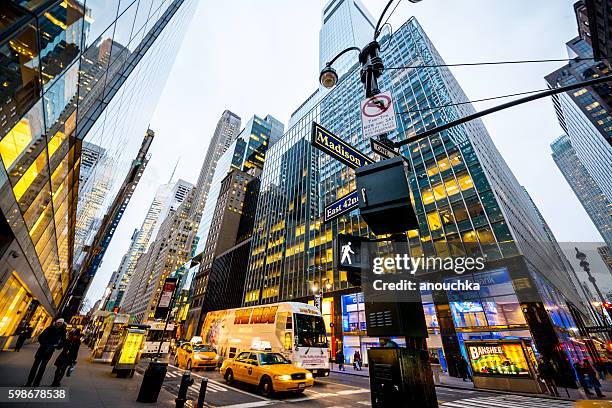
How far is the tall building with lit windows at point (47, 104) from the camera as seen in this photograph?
5555 mm

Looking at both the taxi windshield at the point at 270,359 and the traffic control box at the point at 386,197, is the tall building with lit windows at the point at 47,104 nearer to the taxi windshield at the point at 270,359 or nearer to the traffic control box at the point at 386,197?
the traffic control box at the point at 386,197

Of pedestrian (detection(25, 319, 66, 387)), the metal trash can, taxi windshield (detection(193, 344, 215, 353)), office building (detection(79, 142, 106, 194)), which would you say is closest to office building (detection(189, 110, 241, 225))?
office building (detection(79, 142, 106, 194))

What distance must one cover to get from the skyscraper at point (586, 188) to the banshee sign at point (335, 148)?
19288 centimetres

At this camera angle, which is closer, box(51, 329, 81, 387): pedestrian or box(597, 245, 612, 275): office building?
box(51, 329, 81, 387): pedestrian

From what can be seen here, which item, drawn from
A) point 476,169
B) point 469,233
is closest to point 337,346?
point 469,233

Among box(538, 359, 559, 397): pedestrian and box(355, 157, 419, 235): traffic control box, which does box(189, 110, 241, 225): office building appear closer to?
box(538, 359, 559, 397): pedestrian

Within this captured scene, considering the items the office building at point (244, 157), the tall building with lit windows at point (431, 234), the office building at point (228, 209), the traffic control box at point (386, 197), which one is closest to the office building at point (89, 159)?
the traffic control box at point (386, 197)

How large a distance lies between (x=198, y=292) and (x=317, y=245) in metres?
51.6

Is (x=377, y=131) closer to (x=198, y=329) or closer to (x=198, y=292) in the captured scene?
(x=198, y=329)

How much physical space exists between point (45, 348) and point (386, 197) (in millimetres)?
11283

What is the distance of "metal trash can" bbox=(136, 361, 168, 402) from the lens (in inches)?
296

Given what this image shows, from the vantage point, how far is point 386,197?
3.12m

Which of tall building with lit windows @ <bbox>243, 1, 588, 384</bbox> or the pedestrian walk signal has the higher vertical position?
tall building with lit windows @ <bbox>243, 1, 588, 384</bbox>

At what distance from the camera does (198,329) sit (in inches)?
2501
